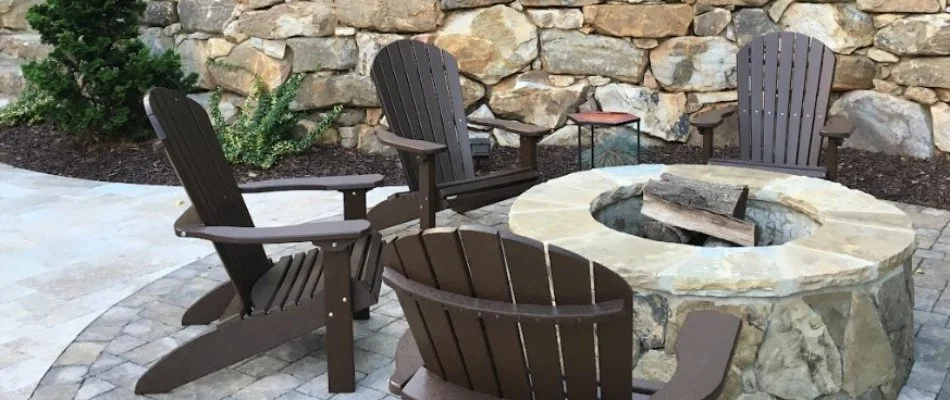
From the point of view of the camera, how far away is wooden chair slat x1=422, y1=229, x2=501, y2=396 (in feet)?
5.60

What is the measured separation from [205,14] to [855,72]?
4169mm

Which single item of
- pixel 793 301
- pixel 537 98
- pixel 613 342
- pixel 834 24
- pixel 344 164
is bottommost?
pixel 344 164

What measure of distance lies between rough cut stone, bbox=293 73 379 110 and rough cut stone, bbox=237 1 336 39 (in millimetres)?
309

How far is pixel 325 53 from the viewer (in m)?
5.86

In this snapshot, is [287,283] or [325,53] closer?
[287,283]

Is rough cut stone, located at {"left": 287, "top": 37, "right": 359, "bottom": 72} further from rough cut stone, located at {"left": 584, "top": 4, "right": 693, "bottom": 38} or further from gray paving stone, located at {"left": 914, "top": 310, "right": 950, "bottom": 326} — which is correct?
gray paving stone, located at {"left": 914, "top": 310, "right": 950, "bottom": 326}

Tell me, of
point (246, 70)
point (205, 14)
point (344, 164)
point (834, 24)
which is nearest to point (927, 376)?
point (834, 24)

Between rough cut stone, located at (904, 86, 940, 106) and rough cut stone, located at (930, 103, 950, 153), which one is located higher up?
rough cut stone, located at (904, 86, 940, 106)

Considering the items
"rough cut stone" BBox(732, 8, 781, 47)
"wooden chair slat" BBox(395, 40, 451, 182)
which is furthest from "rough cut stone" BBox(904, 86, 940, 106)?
"wooden chair slat" BBox(395, 40, 451, 182)

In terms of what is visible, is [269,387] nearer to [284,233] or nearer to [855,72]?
[284,233]

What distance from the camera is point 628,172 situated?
3.53 m

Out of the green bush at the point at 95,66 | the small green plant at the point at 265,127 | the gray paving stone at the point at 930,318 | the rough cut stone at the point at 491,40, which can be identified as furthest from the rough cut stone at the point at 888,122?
the green bush at the point at 95,66

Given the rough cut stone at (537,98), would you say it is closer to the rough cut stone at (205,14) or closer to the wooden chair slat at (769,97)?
Answer: the wooden chair slat at (769,97)

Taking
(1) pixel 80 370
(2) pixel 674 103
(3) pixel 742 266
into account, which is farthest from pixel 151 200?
(3) pixel 742 266
